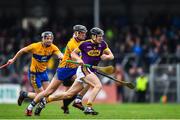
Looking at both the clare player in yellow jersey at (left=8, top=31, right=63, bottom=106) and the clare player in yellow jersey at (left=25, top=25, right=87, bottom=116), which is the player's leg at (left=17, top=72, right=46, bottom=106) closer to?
the clare player in yellow jersey at (left=8, top=31, right=63, bottom=106)

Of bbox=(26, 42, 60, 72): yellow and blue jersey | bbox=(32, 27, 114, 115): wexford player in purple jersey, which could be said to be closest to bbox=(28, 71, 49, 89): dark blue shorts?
bbox=(26, 42, 60, 72): yellow and blue jersey

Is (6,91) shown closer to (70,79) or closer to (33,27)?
(33,27)

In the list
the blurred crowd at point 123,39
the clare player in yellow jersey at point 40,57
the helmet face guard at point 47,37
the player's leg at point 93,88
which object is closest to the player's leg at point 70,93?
the player's leg at point 93,88

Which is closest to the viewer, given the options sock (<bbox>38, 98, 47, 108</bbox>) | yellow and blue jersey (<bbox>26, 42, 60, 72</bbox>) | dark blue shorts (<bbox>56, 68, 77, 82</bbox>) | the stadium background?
sock (<bbox>38, 98, 47, 108</bbox>)

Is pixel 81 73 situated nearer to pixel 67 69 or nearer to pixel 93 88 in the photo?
pixel 93 88

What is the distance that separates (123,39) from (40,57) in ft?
58.8

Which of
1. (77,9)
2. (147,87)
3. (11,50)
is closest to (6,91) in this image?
(11,50)

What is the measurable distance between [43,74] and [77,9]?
79.0ft

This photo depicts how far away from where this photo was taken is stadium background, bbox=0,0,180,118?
36.2 meters

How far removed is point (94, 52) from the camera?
1938cm

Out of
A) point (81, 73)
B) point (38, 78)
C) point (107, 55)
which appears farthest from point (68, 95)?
point (38, 78)

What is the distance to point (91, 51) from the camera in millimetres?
19344

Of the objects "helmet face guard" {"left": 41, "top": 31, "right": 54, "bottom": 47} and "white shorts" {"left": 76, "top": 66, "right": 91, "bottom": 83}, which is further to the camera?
"helmet face guard" {"left": 41, "top": 31, "right": 54, "bottom": 47}

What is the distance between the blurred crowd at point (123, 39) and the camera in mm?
36406
